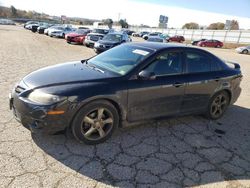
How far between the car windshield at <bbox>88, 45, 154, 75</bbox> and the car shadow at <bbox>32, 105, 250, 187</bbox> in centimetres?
110

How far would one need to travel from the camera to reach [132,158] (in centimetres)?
336

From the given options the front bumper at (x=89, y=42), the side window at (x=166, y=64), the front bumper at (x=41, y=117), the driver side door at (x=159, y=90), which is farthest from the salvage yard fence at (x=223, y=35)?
the front bumper at (x=41, y=117)

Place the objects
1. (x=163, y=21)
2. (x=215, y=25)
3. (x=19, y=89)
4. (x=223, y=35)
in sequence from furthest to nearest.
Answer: (x=163, y=21), (x=215, y=25), (x=223, y=35), (x=19, y=89)

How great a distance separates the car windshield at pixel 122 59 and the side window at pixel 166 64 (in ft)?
0.62

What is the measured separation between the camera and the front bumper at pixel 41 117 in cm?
312

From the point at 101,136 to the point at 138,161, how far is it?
0.70 metres

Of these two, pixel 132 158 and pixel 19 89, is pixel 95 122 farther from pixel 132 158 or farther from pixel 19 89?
pixel 19 89

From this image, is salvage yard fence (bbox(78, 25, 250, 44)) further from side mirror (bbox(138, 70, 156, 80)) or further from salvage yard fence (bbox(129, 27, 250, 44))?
side mirror (bbox(138, 70, 156, 80))

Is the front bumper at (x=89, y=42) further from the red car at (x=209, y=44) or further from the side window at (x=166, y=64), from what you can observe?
the red car at (x=209, y=44)

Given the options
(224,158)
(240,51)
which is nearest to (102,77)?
(224,158)

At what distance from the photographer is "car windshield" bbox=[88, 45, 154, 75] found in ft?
12.8

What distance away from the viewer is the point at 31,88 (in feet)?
10.9

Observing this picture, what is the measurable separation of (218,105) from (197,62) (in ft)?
3.72

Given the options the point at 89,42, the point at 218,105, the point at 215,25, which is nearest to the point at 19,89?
the point at 218,105
